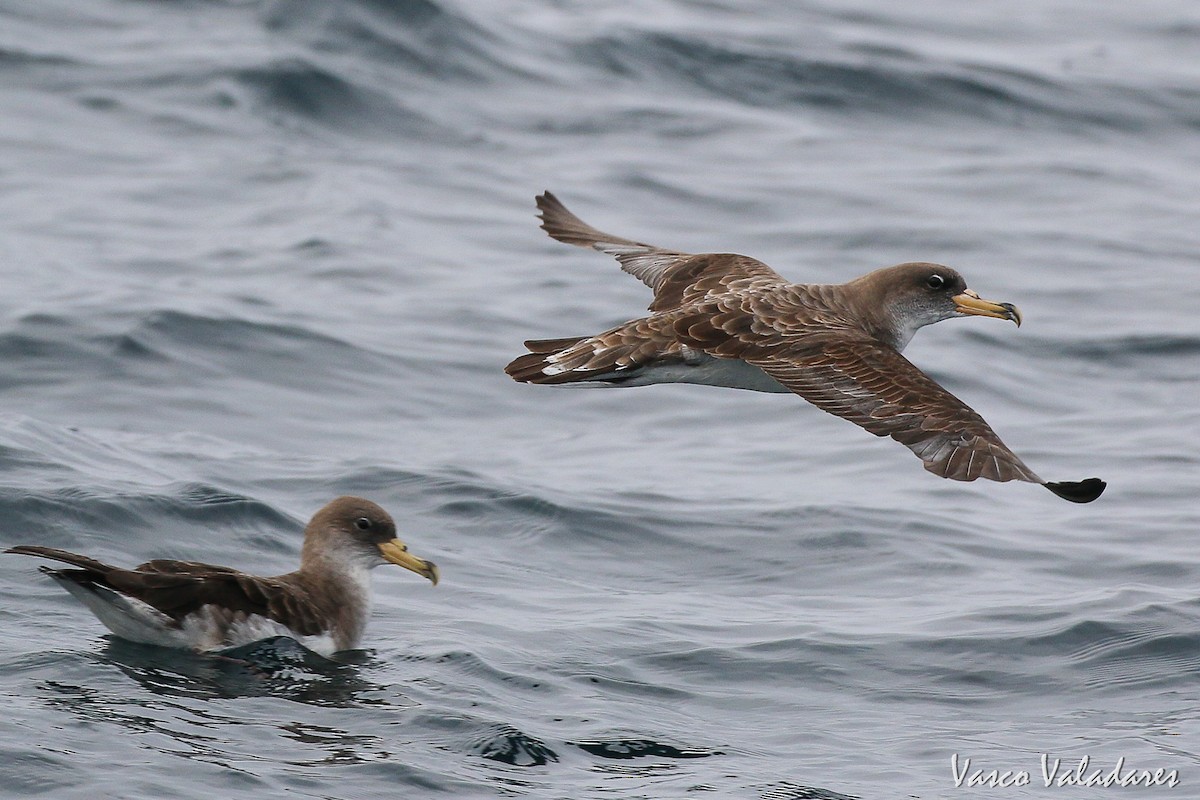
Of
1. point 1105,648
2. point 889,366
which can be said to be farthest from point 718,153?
point 889,366

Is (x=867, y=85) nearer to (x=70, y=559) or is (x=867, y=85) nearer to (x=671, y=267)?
(x=671, y=267)

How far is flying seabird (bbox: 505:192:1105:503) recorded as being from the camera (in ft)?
24.5

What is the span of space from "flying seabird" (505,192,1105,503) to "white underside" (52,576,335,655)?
169cm

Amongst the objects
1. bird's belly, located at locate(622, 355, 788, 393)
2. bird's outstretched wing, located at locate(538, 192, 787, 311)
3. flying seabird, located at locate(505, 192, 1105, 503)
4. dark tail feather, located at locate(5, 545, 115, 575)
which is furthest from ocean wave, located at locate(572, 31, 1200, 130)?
dark tail feather, located at locate(5, 545, 115, 575)

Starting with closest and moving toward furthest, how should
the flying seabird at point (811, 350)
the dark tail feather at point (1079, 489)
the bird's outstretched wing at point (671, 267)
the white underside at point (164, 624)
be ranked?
the dark tail feather at point (1079, 489) < the flying seabird at point (811, 350) < the white underside at point (164, 624) < the bird's outstretched wing at point (671, 267)

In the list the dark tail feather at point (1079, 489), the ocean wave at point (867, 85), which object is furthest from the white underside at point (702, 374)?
the ocean wave at point (867, 85)

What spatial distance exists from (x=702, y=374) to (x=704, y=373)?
0.01m

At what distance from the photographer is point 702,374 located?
27.9 ft

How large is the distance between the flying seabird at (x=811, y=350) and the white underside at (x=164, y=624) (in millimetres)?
1685

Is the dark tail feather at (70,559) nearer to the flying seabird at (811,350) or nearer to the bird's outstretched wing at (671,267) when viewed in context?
the flying seabird at (811,350)

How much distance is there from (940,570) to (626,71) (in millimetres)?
11949

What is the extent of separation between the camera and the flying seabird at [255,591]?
845cm

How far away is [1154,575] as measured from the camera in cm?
1115

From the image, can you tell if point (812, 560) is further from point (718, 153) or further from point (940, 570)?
point (718, 153)
